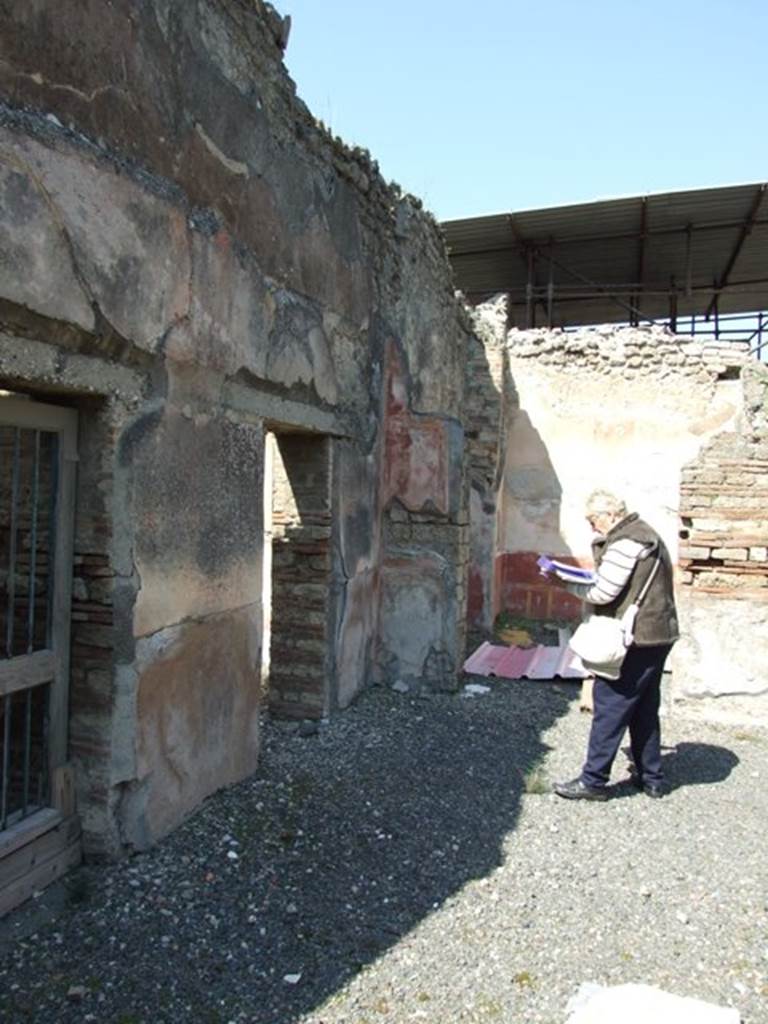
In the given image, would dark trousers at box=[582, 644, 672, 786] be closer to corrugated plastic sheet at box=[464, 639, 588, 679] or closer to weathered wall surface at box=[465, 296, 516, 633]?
corrugated plastic sheet at box=[464, 639, 588, 679]

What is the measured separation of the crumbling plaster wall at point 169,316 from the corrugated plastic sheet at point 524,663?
2.56 m

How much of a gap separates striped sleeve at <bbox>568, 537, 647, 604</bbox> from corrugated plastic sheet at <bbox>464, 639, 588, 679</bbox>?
2538mm

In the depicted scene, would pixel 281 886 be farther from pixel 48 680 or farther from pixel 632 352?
pixel 632 352

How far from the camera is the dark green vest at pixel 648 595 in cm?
404

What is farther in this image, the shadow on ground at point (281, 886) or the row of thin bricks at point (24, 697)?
the row of thin bricks at point (24, 697)

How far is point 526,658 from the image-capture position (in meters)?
7.38

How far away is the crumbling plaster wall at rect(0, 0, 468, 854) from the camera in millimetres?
2592

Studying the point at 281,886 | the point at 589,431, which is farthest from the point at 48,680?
the point at 589,431

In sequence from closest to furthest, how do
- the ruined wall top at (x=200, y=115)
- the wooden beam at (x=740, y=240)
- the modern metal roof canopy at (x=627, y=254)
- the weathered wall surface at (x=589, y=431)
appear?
1. the ruined wall top at (x=200, y=115)
2. the weathered wall surface at (x=589, y=431)
3. the wooden beam at (x=740, y=240)
4. the modern metal roof canopy at (x=627, y=254)

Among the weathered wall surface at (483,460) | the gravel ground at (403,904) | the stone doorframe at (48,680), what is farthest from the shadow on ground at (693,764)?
the weathered wall surface at (483,460)

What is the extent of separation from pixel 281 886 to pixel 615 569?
7.23ft

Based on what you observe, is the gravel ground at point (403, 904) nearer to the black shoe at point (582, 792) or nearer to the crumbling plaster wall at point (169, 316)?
the black shoe at point (582, 792)

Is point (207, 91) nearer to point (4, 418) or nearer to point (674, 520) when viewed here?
point (4, 418)

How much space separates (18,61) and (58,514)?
4.88 feet
